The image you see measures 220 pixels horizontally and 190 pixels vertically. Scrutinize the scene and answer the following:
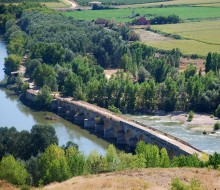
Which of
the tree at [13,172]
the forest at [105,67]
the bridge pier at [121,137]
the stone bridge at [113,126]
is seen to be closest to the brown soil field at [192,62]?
the forest at [105,67]

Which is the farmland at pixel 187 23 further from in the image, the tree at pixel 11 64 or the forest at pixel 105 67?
the tree at pixel 11 64

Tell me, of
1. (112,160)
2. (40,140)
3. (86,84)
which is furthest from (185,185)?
(86,84)

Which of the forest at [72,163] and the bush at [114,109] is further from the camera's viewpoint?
the bush at [114,109]

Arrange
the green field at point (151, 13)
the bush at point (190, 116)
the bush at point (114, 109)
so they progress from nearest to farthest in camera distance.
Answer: the bush at point (190, 116) → the bush at point (114, 109) → the green field at point (151, 13)

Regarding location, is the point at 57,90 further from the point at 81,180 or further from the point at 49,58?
the point at 81,180

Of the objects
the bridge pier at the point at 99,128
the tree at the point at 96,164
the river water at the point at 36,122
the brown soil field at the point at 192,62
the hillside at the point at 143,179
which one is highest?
the hillside at the point at 143,179

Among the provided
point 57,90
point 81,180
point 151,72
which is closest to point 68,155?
point 81,180

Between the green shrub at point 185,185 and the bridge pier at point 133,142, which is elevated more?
the green shrub at point 185,185
